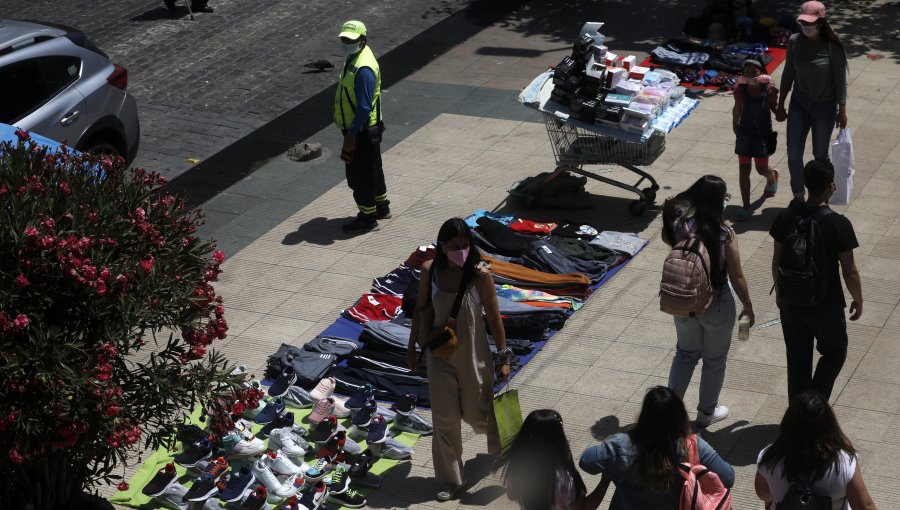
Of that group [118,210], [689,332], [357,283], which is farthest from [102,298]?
[357,283]

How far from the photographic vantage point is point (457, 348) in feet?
23.2

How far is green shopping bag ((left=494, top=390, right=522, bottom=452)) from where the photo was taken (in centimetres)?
727

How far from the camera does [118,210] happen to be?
584 centimetres

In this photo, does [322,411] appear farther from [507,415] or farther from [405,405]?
[507,415]

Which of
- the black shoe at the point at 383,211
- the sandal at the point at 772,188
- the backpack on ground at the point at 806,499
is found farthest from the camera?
the black shoe at the point at 383,211

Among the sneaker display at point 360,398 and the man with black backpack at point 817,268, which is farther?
the sneaker display at point 360,398

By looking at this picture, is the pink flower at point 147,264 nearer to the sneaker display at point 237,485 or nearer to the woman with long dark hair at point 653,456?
the sneaker display at point 237,485

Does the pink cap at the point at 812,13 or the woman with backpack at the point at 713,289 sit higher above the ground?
the pink cap at the point at 812,13

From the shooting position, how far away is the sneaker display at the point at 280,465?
24.7ft

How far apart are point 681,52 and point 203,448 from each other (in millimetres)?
9801

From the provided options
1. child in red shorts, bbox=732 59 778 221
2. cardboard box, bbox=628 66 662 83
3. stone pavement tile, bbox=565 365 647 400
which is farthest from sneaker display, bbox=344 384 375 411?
cardboard box, bbox=628 66 662 83

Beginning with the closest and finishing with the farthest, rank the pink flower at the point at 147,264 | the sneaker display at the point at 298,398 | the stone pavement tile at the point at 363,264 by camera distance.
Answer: the pink flower at the point at 147,264
the sneaker display at the point at 298,398
the stone pavement tile at the point at 363,264

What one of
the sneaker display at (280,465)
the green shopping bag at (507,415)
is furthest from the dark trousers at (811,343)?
the sneaker display at (280,465)

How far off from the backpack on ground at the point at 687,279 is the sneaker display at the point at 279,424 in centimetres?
263
